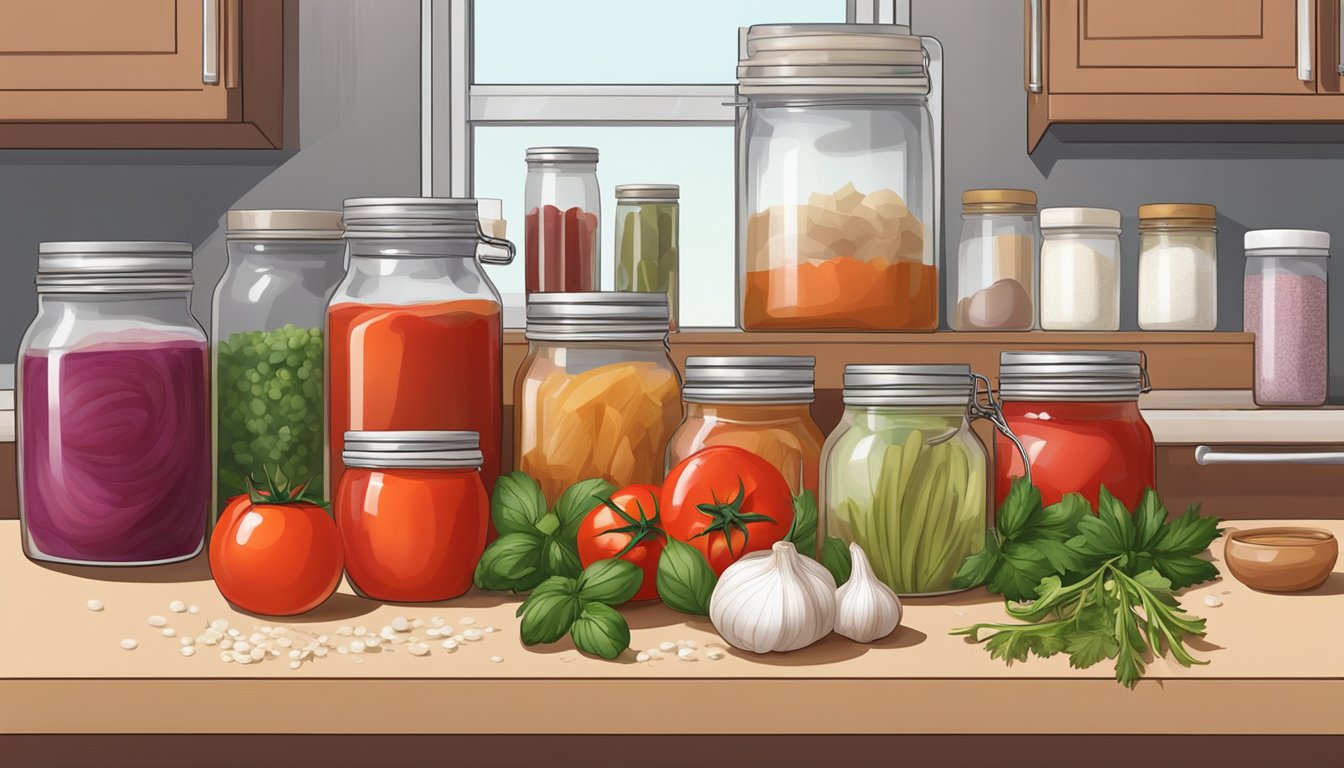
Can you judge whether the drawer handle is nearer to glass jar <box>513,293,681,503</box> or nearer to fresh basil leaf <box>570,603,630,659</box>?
glass jar <box>513,293,681,503</box>

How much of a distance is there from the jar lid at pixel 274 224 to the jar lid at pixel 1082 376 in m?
0.56

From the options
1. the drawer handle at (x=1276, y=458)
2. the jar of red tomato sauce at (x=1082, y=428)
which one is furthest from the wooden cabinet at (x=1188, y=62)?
the jar of red tomato sauce at (x=1082, y=428)

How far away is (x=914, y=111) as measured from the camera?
1.26m

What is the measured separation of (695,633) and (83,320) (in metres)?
0.53

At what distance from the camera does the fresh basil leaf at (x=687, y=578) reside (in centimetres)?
73

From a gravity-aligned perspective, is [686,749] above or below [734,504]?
below

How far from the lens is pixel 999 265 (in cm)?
178

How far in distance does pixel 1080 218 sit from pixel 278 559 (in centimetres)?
137

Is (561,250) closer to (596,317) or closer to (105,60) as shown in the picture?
(596,317)

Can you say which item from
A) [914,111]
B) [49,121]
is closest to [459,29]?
[49,121]

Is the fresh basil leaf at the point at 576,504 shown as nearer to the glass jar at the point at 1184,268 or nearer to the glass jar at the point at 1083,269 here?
the glass jar at the point at 1083,269

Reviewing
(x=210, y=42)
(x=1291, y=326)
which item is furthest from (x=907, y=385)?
(x=210, y=42)

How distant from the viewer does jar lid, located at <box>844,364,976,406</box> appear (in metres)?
0.80

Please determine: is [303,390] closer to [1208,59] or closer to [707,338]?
[707,338]
